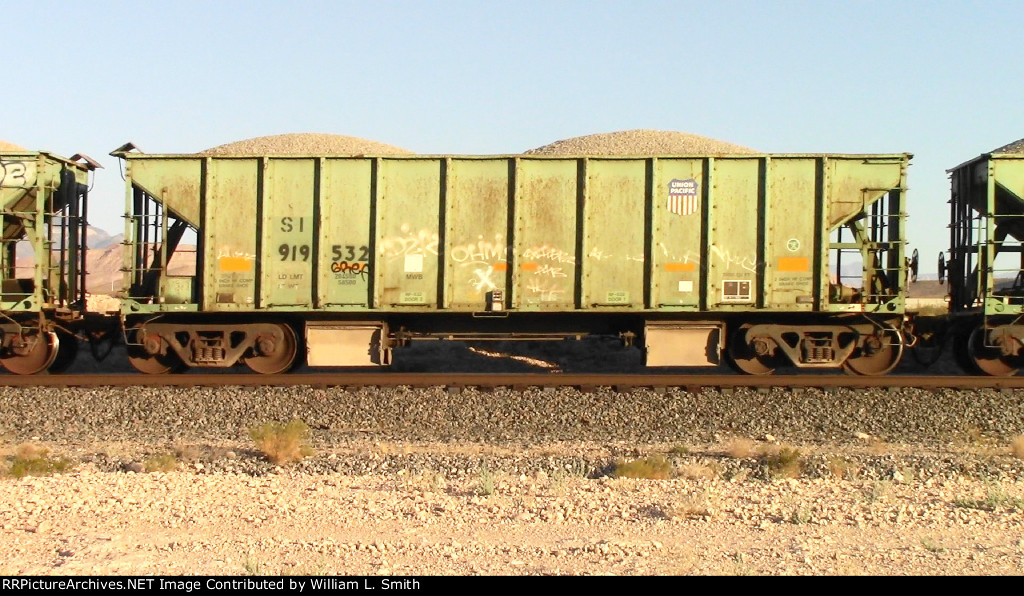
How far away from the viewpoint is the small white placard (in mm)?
13102

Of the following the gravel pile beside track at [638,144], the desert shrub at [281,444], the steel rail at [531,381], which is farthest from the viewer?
the gravel pile beside track at [638,144]

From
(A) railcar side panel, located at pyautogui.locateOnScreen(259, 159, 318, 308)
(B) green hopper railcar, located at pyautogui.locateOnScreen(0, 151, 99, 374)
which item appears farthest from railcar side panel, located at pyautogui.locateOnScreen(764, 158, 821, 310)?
(B) green hopper railcar, located at pyautogui.locateOnScreen(0, 151, 99, 374)

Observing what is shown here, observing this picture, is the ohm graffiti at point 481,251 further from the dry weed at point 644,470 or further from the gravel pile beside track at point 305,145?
the gravel pile beside track at point 305,145

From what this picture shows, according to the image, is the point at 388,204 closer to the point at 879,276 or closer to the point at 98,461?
the point at 98,461

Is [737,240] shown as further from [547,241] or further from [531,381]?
[531,381]

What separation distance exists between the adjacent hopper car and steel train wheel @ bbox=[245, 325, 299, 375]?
0.05 metres

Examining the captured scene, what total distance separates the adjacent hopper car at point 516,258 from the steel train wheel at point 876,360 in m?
0.03

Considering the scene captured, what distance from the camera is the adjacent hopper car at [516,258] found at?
1300cm

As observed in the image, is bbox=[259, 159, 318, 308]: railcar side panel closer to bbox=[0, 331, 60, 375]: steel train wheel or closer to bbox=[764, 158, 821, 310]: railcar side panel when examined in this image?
bbox=[0, 331, 60, 375]: steel train wheel

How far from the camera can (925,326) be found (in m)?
13.9

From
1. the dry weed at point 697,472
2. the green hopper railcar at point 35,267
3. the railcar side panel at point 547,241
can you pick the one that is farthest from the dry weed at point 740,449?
the green hopper railcar at point 35,267

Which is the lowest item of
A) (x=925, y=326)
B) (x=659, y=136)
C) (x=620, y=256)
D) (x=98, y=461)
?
(x=98, y=461)
